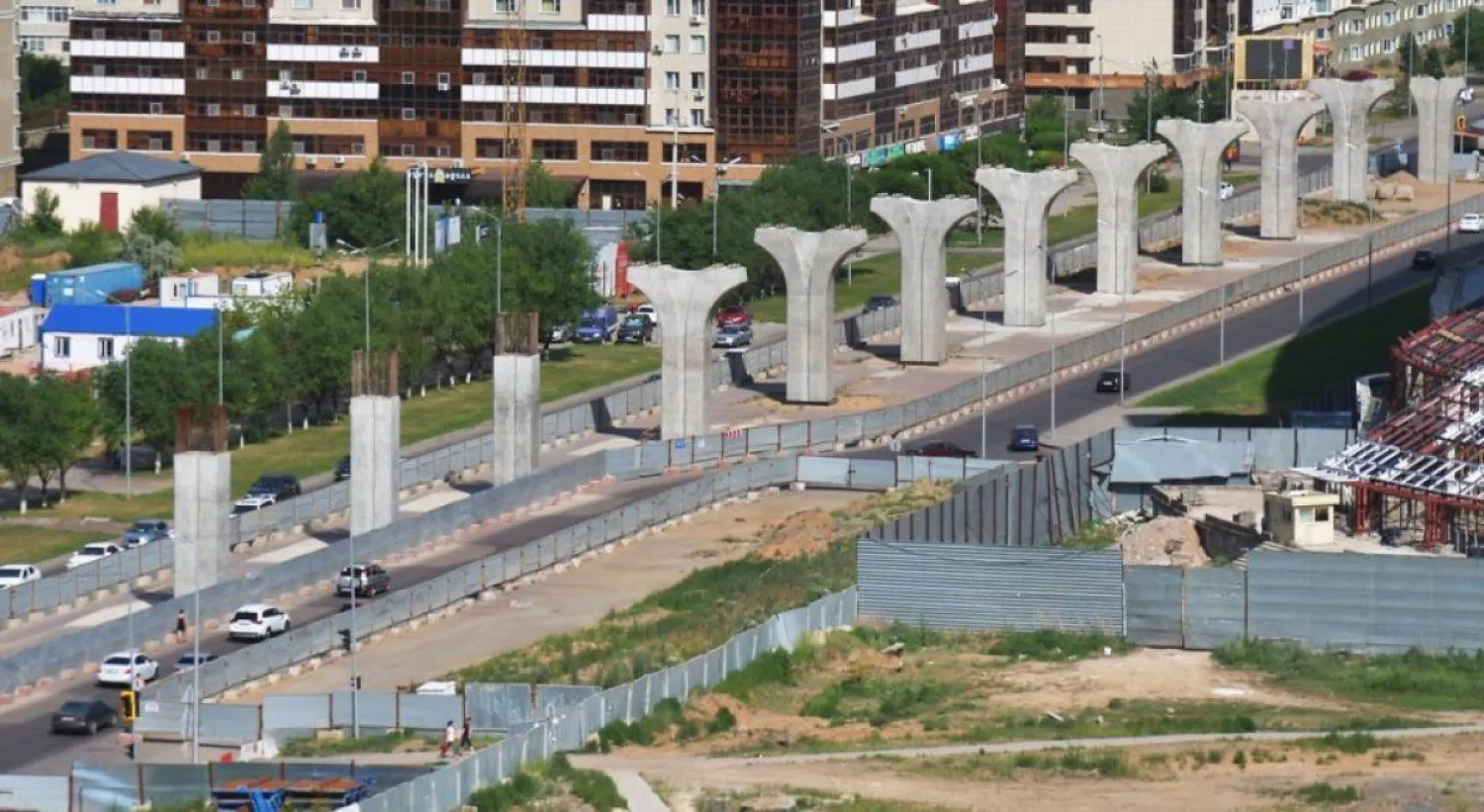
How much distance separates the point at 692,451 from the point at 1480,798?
56.8 metres

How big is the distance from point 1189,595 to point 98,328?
73.9 meters

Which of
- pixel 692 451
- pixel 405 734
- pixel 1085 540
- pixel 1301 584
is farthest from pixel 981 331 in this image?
pixel 405 734

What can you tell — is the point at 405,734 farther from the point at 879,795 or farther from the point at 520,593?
the point at 520,593

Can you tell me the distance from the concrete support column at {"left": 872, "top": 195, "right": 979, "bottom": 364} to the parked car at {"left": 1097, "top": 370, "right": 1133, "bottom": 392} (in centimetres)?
1007

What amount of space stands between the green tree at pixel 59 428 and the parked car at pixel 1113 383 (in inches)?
1556

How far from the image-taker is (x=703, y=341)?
5886 inches

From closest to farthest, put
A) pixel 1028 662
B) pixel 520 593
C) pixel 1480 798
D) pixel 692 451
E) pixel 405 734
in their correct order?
pixel 1480 798
pixel 405 734
pixel 1028 662
pixel 520 593
pixel 692 451

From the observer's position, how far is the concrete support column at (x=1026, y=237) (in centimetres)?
17838

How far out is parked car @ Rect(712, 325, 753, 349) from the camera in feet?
566

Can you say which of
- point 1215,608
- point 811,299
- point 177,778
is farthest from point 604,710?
point 811,299

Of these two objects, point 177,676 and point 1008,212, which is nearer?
point 177,676

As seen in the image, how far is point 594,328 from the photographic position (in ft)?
586

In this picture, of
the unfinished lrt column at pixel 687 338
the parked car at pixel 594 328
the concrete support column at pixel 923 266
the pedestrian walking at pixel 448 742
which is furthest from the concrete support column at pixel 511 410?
the pedestrian walking at pixel 448 742

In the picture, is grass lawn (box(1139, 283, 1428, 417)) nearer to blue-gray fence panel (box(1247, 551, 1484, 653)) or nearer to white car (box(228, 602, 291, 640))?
blue-gray fence panel (box(1247, 551, 1484, 653))
